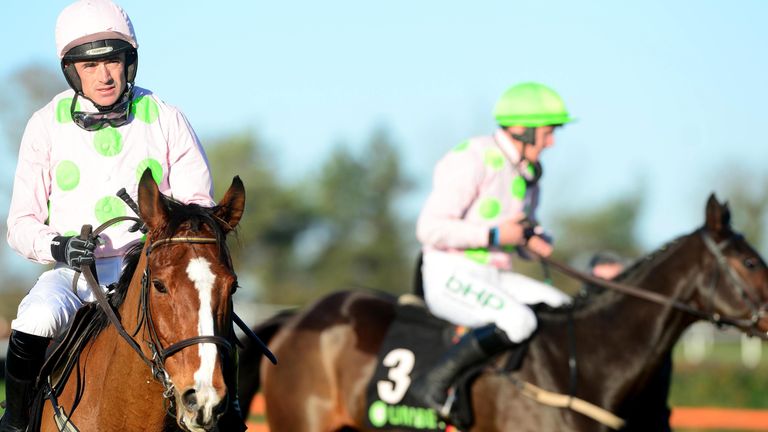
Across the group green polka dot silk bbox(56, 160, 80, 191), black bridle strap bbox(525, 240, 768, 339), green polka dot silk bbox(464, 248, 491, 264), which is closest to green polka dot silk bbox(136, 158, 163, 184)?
green polka dot silk bbox(56, 160, 80, 191)

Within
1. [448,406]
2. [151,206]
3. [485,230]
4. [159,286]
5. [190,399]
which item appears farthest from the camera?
[448,406]

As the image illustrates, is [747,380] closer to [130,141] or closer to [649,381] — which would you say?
[649,381]

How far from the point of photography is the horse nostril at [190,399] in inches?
130

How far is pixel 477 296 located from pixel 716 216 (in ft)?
5.36

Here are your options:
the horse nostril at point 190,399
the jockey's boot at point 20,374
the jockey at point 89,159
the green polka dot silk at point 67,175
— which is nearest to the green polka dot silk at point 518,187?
the jockey at point 89,159

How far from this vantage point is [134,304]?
3793 mm

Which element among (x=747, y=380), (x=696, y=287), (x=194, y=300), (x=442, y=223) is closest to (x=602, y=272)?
(x=696, y=287)

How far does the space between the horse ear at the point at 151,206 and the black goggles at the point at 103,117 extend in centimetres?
76

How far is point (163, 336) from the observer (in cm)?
352

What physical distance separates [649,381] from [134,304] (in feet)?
13.3

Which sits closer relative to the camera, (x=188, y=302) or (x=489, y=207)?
(x=188, y=302)

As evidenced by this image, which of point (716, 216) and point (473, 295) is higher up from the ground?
point (716, 216)

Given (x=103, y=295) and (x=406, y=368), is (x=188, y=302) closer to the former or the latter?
(x=103, y=295)

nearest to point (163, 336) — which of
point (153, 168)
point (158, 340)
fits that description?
point (158, 340)
